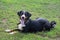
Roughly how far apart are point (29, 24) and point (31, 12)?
2780mm

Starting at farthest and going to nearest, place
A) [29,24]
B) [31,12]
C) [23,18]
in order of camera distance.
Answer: [31,12], [29,24], [23,18]

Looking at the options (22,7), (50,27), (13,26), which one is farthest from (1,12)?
(50,27)

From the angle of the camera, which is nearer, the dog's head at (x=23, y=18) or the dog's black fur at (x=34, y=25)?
the dog's head at (x=23, y=18)

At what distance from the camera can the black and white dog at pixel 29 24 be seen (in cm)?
675

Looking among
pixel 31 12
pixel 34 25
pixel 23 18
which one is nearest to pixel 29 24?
pixel 34 25

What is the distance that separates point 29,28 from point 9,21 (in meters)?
1.39

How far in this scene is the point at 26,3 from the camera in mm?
11211

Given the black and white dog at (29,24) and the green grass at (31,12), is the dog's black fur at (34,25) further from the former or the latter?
the green grass at (31,12)

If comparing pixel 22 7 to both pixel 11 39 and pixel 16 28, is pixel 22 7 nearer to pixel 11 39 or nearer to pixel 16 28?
pixel 16 28

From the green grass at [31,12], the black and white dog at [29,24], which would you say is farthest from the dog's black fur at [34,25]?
the green grass at [31,12]

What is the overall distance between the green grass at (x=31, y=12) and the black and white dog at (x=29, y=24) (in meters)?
0.15

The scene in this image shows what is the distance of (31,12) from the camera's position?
9.63 metres

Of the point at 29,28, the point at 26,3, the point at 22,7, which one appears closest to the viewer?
the point at 29,28

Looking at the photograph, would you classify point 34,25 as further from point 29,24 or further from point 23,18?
point 23,18
